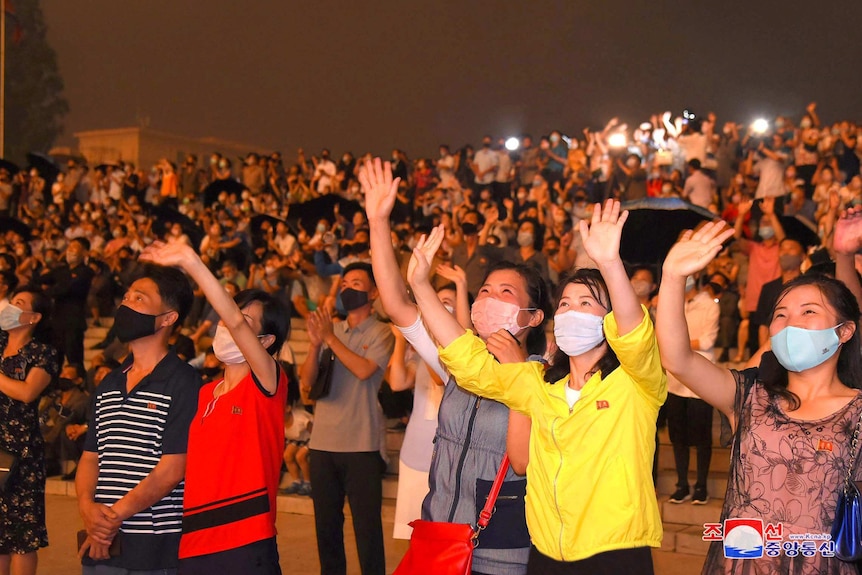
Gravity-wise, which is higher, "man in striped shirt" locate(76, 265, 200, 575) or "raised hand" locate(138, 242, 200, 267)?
"raised hand" locate(138, 242, 200, 267)

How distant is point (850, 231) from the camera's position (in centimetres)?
412

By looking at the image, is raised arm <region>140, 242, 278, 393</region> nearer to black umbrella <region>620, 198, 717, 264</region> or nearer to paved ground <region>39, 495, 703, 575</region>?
paved ground <region>39, 495, 703, 575</region>

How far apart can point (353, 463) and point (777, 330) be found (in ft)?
10.6

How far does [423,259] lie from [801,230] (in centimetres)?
749

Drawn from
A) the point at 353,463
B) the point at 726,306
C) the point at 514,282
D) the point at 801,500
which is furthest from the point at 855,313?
the point at 726,306

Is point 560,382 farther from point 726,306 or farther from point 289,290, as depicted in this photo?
point 289,290

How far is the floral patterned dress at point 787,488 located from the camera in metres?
3.02

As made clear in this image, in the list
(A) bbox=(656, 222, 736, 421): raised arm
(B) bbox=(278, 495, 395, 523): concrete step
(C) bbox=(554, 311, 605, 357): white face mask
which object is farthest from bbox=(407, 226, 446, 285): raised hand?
(B) bbox=(278, 495, 395, 523): concrete step

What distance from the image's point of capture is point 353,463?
232 inches

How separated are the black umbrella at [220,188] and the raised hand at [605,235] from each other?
16.7 metres

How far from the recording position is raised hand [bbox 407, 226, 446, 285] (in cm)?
379

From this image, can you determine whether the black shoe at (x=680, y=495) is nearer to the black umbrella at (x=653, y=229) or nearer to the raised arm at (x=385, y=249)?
the black umbrella at (x=653, y=229)

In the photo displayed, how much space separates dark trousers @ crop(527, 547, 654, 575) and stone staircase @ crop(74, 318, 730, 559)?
4.15 metres

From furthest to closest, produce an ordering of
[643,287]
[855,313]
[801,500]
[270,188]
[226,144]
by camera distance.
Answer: [226,144] < [270,188] < [643,287] < [855,313] < [801,500]
